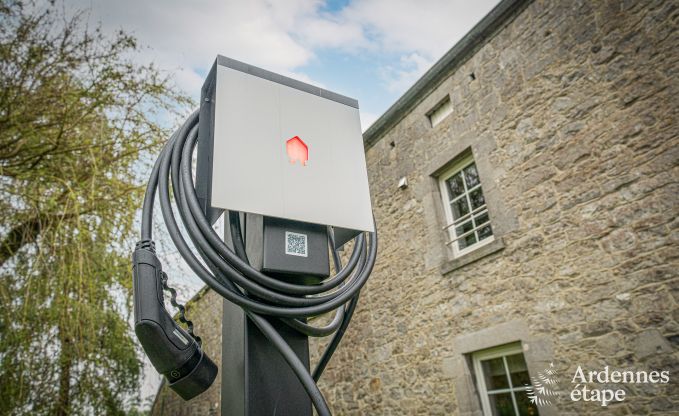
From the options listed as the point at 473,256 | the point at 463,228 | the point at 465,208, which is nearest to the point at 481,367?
the point at 473,256

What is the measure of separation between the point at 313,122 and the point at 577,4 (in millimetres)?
4049

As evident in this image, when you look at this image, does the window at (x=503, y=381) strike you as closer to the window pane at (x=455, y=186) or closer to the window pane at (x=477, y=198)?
the window pane at (x=477, y=198)

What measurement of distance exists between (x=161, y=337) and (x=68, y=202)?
228 centimetres

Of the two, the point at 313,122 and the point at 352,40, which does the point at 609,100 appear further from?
the point at 313,122

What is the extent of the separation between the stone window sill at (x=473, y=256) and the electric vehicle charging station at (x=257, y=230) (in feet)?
11.2

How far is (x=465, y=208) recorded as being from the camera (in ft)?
15.8

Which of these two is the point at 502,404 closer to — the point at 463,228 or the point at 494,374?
the point at 494,374

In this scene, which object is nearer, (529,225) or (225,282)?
(225,282)

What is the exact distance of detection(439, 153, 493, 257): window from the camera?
14.8 ft

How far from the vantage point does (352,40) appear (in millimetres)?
2336

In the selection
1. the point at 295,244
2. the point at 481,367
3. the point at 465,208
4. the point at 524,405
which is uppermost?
the point at 465,208

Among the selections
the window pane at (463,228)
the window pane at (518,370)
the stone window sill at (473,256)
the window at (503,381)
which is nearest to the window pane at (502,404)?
the window at (503,381)

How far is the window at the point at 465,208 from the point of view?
4.52m

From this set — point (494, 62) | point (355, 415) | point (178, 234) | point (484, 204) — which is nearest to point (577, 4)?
point (494, 62)
